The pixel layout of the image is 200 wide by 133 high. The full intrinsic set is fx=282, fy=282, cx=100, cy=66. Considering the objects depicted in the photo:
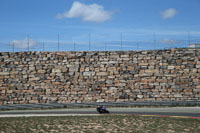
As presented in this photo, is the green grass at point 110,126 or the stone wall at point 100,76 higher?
the stone wall at point 100,76

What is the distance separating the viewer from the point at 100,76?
28906 mm

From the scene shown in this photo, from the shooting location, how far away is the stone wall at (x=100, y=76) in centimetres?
2828

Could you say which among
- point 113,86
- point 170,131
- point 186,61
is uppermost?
point 186,61

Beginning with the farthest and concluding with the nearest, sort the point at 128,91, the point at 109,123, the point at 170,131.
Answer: the point at 128,91
the point at 109,123
the point at 170,131

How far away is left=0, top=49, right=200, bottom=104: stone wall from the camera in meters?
28.3

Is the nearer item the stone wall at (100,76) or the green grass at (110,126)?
the green grass at (110,126)

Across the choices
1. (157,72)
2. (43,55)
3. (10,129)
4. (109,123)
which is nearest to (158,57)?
(157,72)

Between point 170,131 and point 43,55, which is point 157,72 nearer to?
point 43,55

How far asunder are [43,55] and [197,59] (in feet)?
52.3

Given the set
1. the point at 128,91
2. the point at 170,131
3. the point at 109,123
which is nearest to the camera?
the point at 170,131

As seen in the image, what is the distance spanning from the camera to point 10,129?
46.7 feet

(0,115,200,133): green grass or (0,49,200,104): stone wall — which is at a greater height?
(0,49,200,104): stone wall

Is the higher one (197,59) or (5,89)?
(197,59)

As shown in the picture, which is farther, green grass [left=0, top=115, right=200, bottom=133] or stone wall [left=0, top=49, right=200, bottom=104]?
stone wall [left=0, top=49, right=200, bottom=104]
